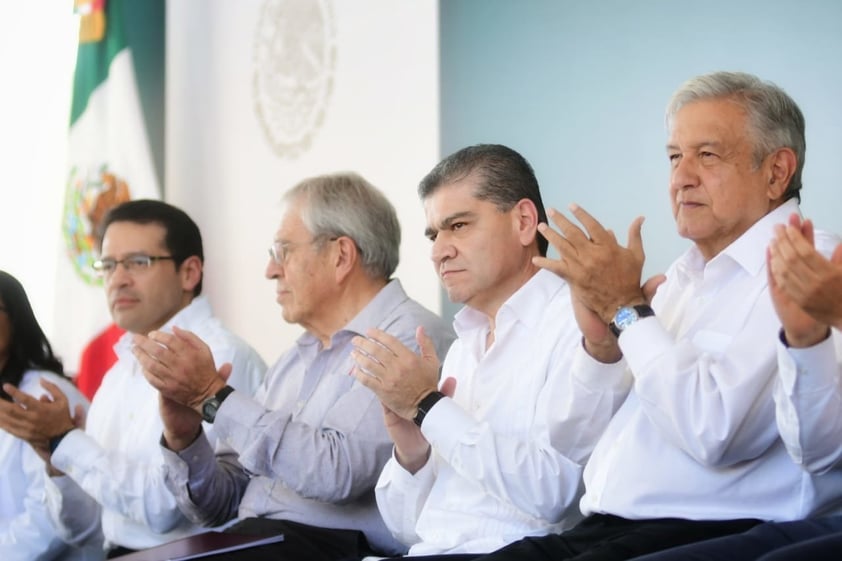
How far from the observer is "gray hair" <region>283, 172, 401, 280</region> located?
3213mm

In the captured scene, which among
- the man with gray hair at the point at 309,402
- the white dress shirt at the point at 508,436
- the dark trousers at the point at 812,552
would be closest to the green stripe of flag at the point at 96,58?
the man with gray hair at the point at 309,402

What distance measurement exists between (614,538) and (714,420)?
12.2 inches

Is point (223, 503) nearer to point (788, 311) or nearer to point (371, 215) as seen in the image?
point (371, 215)

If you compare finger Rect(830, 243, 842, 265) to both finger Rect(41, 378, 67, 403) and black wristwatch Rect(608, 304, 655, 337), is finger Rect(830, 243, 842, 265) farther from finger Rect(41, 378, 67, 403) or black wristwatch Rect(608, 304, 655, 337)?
finger Rect(41, 378, 67, 403)

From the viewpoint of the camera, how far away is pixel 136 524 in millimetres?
3428

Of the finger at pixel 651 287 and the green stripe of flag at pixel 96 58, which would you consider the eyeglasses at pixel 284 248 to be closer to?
the finger at pixel 651 287

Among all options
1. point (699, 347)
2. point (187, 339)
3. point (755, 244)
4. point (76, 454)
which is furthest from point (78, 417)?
point (755, 244)

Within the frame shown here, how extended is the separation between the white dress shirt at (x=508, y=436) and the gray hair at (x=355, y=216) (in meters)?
0.58

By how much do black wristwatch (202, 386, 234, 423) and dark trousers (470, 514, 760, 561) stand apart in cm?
95

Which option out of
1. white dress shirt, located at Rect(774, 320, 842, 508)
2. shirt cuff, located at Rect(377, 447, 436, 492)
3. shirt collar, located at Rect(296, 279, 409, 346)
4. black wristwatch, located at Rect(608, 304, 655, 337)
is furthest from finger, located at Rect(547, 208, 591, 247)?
shirt collar, located at Rect(296, 279, 409, 346)

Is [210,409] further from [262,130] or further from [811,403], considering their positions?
[262,130]

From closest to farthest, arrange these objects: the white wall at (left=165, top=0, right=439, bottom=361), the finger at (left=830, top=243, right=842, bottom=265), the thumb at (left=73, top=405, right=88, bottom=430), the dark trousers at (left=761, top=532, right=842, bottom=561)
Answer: the dark trousers at (left=761, top=532, right=842, bottom=561) < the finger at (left=830, top=243, right=842, bottom=265) < the thumb at (left=73, top=405, right=88, bottom=430) < the white wall at (left=165, top=0, right=439, bottom=361)

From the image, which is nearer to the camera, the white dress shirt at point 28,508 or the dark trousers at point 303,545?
the dark trousers at point 303,545

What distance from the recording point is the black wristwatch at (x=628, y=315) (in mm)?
2061
